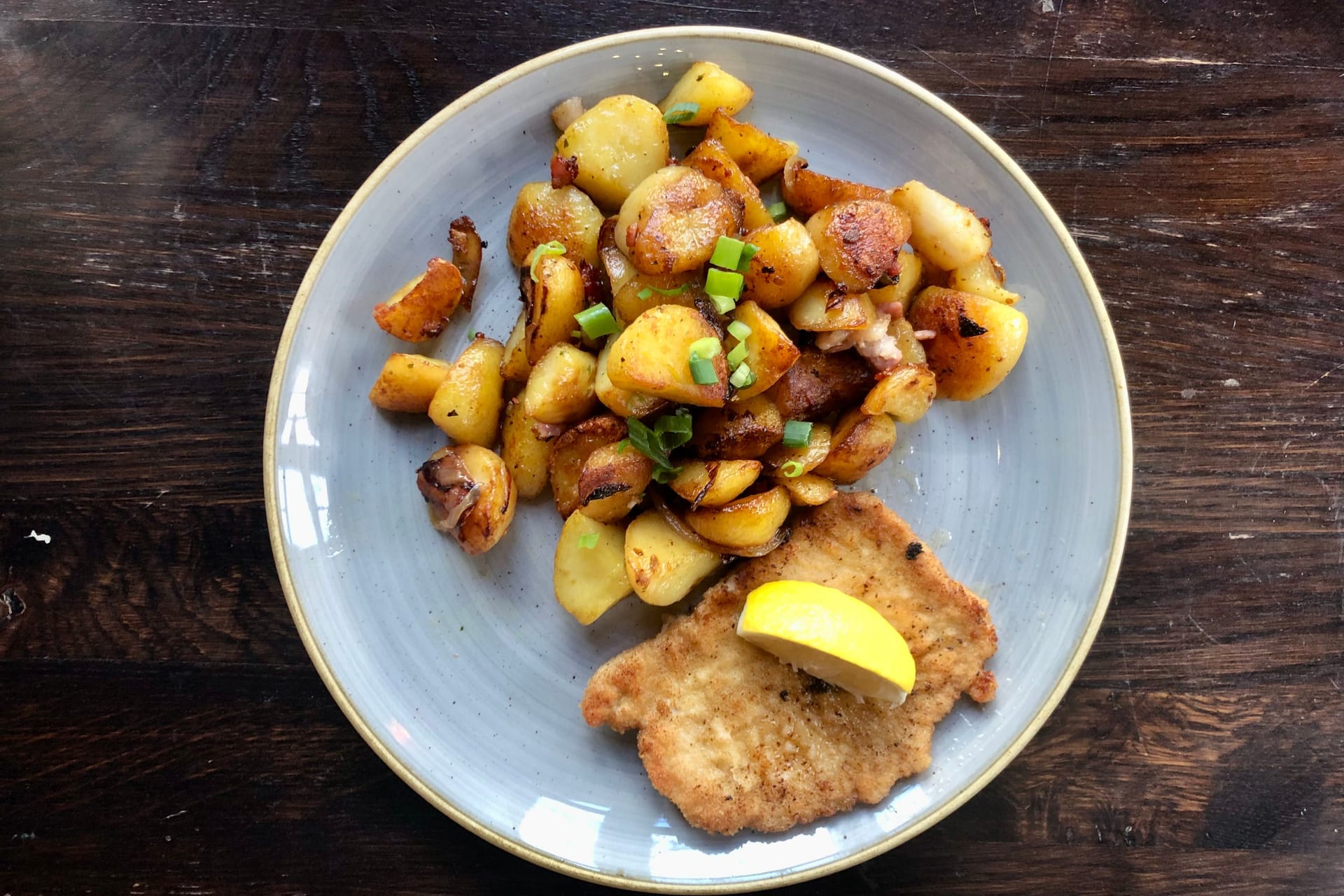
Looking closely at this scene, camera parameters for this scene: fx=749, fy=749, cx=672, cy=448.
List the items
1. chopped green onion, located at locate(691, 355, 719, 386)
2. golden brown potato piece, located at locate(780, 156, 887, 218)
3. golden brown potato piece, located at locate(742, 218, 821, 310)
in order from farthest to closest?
golden brown potato piece, located at locate(780, 156, 887, 218) < golden brown potato piece, located at locate(742, 218, 821, 310) < chopped green onion, located at locate(691, 355, 719, 386)

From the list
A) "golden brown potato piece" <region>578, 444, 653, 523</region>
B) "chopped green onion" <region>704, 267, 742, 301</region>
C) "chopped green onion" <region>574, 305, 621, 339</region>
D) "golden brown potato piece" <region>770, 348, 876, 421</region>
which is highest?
"chopped green onion" <region>704, 267, 742, 301</region>

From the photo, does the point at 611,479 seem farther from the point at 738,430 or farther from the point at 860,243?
the point at 860,243

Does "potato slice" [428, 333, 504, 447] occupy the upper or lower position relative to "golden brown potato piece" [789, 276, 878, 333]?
lower

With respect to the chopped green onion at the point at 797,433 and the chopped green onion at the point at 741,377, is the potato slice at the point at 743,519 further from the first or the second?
the chopped green onion at the point at 741,377

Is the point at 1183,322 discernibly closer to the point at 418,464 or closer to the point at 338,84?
the point at 418,464

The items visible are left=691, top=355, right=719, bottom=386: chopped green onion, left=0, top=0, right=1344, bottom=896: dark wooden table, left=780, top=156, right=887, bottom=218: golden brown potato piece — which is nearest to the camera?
left=691, top=355, right=719, bottom=386: chopped green onion

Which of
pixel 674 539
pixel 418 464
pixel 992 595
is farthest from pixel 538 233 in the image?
pixel 992 595

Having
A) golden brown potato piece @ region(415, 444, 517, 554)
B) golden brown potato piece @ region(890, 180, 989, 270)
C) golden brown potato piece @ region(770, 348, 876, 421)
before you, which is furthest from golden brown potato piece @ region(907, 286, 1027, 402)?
golden brown potato piece @ region(415, 444, 517, 554)

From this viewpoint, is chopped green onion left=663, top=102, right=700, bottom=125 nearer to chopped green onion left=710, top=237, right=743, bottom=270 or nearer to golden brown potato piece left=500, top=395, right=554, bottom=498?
chopped green onion left=710, top=237, right=743, bottom=270

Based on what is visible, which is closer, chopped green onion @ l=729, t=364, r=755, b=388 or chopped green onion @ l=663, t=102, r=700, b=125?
chopped green onion @ l=729, t=364, r=755, b=388
